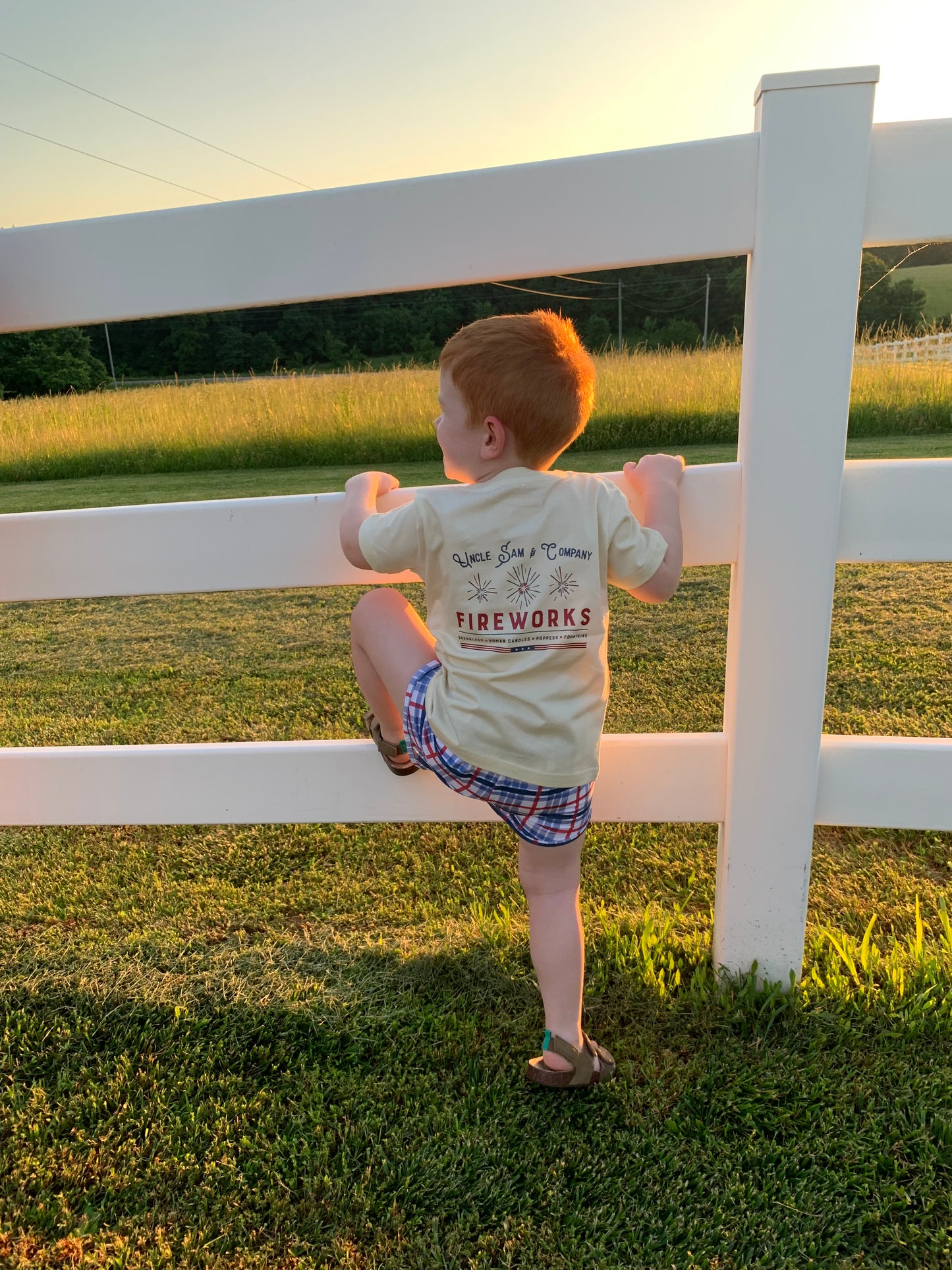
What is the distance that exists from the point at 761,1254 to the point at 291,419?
1088 centimetres

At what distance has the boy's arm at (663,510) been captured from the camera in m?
1.40

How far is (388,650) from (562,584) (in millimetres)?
407

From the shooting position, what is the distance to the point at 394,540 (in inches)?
53.8

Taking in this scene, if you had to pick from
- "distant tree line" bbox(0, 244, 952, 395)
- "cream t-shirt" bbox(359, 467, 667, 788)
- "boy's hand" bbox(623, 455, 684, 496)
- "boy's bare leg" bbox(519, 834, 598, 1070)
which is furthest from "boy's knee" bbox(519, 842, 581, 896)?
"distant tree line" bbox(0, 244, 952, 395)

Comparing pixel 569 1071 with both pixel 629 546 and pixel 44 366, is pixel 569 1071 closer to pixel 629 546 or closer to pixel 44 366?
pixel 629 546

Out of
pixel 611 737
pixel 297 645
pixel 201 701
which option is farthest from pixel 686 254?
pixel 297 645

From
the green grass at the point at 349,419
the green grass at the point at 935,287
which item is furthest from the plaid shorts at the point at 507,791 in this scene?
the green grass at the point at 935,287

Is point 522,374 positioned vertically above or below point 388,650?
above

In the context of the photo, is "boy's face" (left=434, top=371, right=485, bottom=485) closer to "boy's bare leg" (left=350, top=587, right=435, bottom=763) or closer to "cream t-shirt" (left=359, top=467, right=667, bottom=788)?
"cream t-shirt" (left=359, top=467, right=667, bottom=788)

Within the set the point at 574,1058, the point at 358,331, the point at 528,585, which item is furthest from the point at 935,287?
the point at 574,1058

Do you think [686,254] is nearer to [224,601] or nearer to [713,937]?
[713,937]

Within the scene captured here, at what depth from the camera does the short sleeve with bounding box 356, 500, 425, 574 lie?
1.35 m

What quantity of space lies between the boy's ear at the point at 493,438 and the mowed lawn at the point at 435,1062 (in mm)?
1118

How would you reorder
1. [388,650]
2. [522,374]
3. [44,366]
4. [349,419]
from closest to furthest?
1. [522,374]
2. [388,650]
3. [349,419]
4. [44,366]
